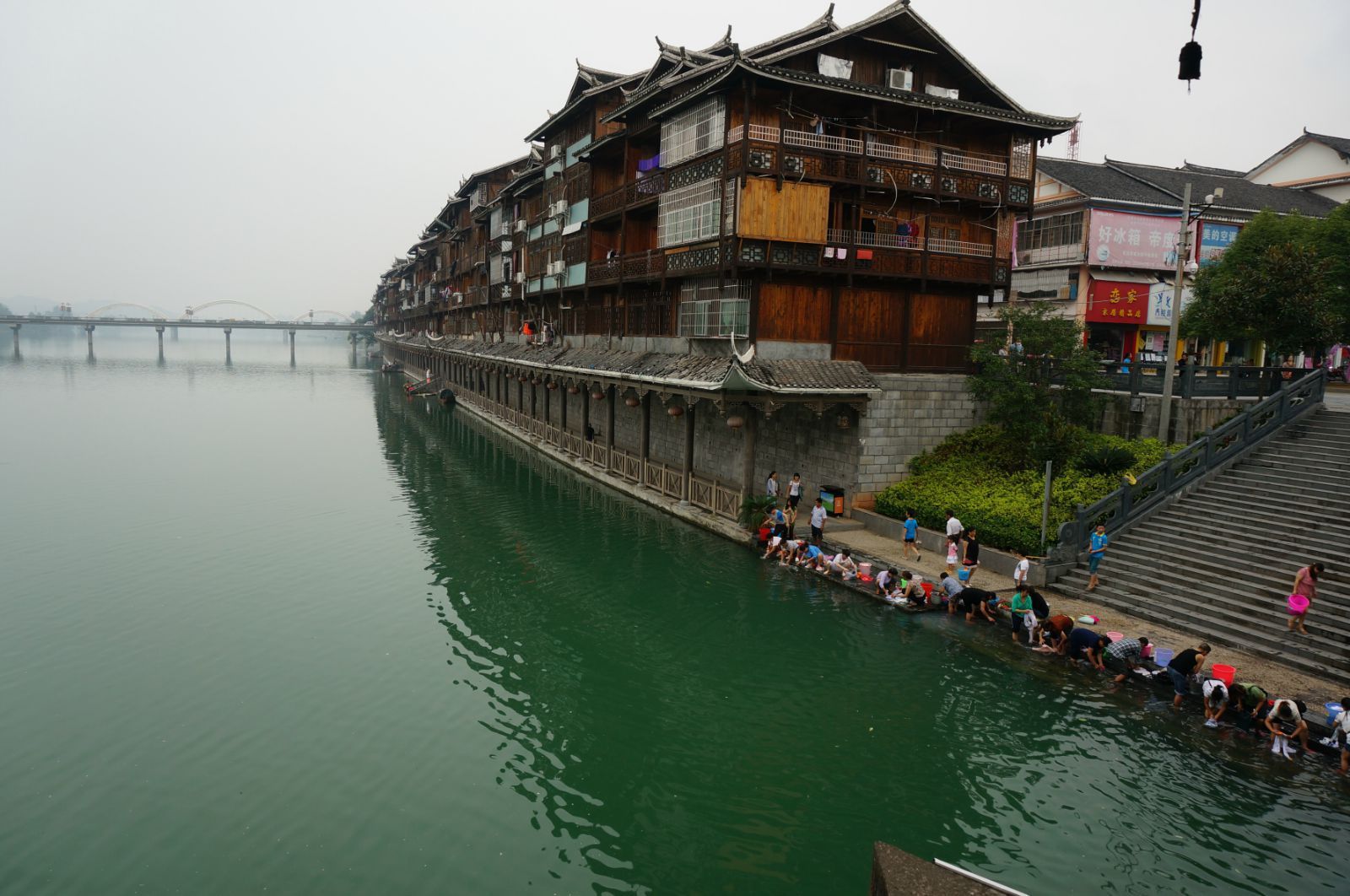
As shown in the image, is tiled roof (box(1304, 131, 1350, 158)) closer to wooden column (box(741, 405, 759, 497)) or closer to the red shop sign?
the red shop sign

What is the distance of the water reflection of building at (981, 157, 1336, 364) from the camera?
4250 cm

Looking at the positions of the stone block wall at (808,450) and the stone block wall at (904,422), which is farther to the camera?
the stone block wall at (808,450)

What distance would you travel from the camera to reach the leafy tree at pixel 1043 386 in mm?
25375

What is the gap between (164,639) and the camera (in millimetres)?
19141

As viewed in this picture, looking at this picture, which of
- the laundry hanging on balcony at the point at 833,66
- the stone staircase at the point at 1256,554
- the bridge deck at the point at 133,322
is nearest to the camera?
the stone staircase at the point at 1256,554

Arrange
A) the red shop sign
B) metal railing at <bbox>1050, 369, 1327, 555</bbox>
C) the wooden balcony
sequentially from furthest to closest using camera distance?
the red shop sign < the wooden balcony < metal railing at <bbox>1050, 369, 1327, 555</bbox>

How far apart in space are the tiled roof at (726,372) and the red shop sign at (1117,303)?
22.2m

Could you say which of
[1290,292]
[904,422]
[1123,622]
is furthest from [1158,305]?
[1123,622]

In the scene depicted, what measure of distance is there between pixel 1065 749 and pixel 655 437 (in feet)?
92.4

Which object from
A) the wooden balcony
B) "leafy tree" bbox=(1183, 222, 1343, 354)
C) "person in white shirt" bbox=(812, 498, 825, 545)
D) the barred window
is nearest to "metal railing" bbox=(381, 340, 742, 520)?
"person in white shirt" bbox=(812, 498, 825, 545)

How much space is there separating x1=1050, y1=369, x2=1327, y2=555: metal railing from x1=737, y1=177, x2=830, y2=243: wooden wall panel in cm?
1269

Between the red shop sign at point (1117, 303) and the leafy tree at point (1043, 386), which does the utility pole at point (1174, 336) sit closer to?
the leafy tree at point (1043, 386)

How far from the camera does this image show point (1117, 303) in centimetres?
4291

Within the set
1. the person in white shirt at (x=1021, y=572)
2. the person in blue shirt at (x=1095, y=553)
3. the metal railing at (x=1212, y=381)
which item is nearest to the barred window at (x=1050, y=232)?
the metal railing at (x=1212, y=381)
